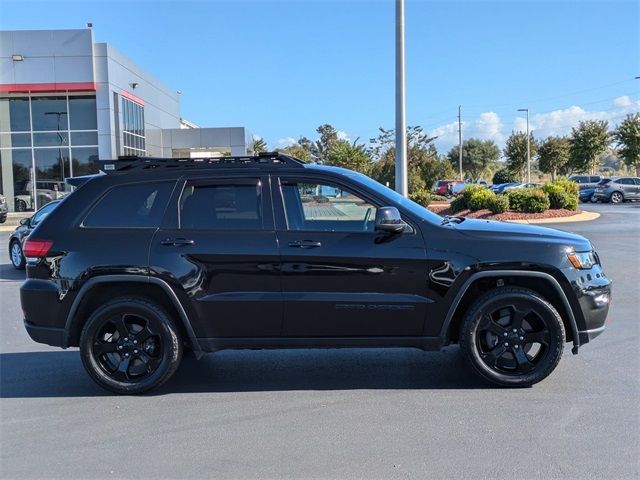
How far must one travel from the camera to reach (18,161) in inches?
1296

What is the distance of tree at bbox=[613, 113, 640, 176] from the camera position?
1864 inches

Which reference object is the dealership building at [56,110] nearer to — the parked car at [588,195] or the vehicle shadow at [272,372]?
the vehicle shadow at [272,372]

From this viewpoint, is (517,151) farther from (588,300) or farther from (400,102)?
(588,300)

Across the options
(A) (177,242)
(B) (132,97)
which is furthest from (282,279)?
(B) (132,97)

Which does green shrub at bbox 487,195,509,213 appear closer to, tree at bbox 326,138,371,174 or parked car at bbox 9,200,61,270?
parked car at bbox 9,200,61,270

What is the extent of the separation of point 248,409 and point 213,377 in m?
0.91

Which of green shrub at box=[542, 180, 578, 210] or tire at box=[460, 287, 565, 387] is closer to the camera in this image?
tire at box=[460, 287, 565, 387]

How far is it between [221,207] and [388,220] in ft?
4.68

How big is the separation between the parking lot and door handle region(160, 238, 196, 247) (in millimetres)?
→ 1296

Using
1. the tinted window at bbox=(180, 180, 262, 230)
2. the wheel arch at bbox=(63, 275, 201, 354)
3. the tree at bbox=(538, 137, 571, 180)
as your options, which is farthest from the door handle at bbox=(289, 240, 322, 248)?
the tree at bbox=(538, 137, 571, 180)

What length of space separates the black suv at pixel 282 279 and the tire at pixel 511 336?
1 centimetres

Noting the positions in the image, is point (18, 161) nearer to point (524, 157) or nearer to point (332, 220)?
point (332, 220)

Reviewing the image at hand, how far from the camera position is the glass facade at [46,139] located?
3259 centimetres

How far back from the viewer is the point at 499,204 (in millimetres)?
23406
